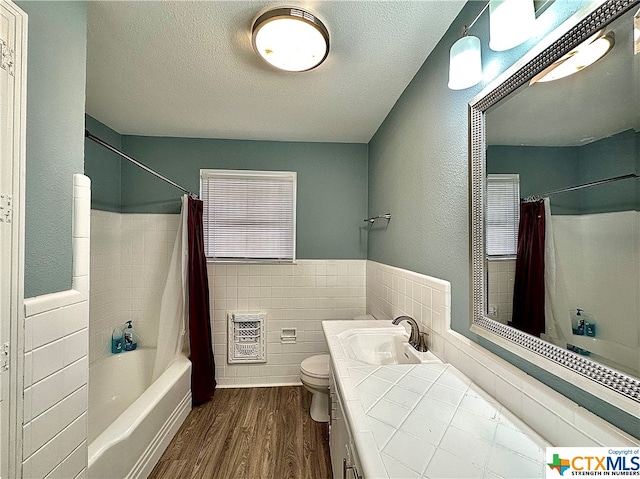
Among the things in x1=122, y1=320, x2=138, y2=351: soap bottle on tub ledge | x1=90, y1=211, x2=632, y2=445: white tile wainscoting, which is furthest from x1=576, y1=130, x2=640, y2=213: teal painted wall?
x1=122, y1=320, x2=138, y2=351: soap bottle on tub ledge

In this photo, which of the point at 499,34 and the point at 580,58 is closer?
the point at 580,58

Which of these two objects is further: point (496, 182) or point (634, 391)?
point (496, 182)

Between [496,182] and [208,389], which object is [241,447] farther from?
[496,182]

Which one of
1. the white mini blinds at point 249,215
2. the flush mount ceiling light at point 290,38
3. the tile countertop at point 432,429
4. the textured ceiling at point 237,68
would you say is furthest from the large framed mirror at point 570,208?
the white mini blinds at point 249,215

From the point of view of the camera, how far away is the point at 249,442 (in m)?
2.13

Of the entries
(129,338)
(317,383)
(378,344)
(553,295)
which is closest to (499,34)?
(553,295)

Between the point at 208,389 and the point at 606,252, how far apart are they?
2837mm

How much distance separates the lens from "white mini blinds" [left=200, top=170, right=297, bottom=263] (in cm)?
302

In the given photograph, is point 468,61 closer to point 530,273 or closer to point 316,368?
point 530,273

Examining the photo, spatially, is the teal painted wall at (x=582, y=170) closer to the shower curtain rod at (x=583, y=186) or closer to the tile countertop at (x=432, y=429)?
the shower curtain rod at (x=583, y=186)

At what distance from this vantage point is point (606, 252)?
715 millimetres

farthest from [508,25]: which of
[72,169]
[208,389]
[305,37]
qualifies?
[208,389]

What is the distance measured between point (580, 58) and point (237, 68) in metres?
1.63

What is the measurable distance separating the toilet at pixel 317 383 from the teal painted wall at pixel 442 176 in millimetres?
981
